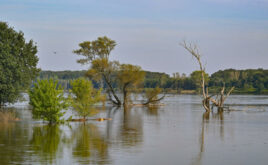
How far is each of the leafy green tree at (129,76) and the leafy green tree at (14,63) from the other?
22.3 meters

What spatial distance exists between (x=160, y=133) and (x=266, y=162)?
32.6ft

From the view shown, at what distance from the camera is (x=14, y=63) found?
106 feet

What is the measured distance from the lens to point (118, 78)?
5903 cm

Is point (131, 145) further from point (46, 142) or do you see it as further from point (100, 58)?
point (100, 58)

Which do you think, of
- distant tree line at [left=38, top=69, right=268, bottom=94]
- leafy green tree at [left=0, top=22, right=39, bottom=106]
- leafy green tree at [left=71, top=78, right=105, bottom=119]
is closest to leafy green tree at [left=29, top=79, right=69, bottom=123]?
leafy green tree at [left=71, top=78, right=105, bottom=119]

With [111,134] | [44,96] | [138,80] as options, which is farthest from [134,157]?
[138,80]

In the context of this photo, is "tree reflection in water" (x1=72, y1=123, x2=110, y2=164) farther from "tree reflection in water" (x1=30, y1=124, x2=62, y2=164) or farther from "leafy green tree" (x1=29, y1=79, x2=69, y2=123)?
"leafy green tree" (x1=29, y1=79, x2=69, y2=123)

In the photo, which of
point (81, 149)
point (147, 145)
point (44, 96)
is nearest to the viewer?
point (81, 149)

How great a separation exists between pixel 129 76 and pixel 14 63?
27.7 m

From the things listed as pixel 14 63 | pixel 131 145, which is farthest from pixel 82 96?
pixel 131 145

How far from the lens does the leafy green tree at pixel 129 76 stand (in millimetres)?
58719

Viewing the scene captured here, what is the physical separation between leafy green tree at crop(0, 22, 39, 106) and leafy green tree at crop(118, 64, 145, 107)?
2229 centimetres

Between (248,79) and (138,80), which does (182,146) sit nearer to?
(138,80)

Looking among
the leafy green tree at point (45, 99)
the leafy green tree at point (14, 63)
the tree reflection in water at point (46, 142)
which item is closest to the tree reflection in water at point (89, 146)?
the tree reflection in water at point (46, 142)
